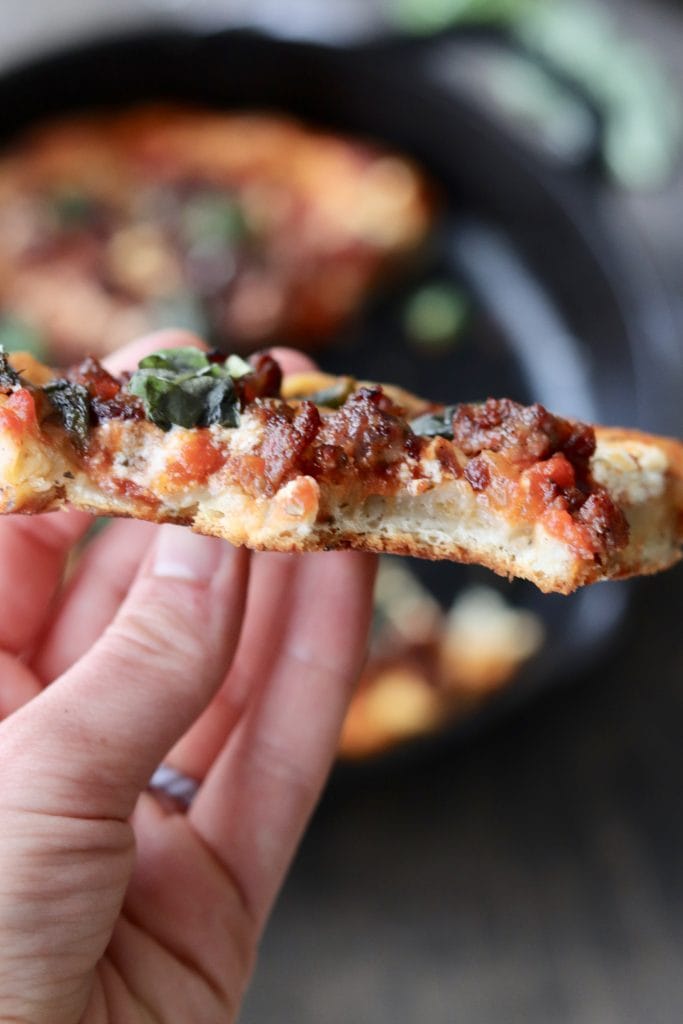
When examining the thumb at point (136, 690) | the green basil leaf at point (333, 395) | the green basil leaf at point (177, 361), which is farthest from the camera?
the green basil leaf at point (333, 395)

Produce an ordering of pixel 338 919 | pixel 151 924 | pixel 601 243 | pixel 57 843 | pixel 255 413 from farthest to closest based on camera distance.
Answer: pixel 601 243 → pixel 338 919 → pixel 151 924 → pixel 255 413 → pixel 57 843

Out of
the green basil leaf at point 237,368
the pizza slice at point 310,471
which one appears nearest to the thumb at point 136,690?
the pizza slice at point 310,471

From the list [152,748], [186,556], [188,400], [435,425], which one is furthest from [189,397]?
[152,748]

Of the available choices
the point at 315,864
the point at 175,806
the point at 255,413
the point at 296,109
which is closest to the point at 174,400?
the point at 255,413

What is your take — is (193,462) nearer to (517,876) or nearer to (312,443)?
(312,443)

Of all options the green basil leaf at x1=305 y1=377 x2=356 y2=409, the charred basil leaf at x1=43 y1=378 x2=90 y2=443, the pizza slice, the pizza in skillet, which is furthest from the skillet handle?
the charred basil leaf at x1=43 y1=378 x2=90 y2=443

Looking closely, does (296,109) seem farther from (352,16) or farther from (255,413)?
(255,413)

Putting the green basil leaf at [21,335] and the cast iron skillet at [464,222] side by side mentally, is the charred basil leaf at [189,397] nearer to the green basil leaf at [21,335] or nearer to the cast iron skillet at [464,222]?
the cast iron skillet at [464,222]
